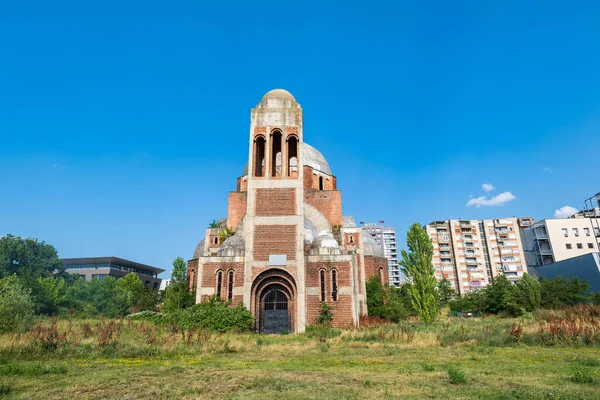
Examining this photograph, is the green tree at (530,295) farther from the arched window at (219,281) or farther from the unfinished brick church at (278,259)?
the arched window at (219,281)

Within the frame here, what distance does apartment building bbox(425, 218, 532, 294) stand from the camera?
63375 millimetres

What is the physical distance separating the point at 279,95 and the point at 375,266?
1575 centimetres

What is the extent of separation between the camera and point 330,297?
19.7 meters

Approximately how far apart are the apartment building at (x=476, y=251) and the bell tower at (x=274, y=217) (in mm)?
50720

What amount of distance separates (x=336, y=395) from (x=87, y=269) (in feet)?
253

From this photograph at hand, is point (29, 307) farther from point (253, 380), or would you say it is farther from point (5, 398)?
point (253, 380)

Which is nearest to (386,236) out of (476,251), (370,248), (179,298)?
(476,251)

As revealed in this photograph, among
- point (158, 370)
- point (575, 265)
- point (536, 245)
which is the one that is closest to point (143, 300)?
point (158, 370)

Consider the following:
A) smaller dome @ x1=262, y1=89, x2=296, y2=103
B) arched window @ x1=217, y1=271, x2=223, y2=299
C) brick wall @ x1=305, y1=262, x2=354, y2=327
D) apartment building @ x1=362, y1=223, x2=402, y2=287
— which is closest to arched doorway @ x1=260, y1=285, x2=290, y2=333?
brick wall @ x1=305, y1=262, x2=354, y2=327

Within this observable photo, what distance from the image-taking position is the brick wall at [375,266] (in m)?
29.2

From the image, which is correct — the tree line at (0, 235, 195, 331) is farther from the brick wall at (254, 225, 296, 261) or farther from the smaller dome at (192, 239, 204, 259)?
the brick wall at (254, 225, 296, 261)

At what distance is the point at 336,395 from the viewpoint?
588 centimetres

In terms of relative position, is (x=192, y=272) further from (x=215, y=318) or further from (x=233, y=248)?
(x=215, y=318)

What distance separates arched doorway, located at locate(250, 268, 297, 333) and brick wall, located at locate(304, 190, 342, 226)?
8.25 metres
